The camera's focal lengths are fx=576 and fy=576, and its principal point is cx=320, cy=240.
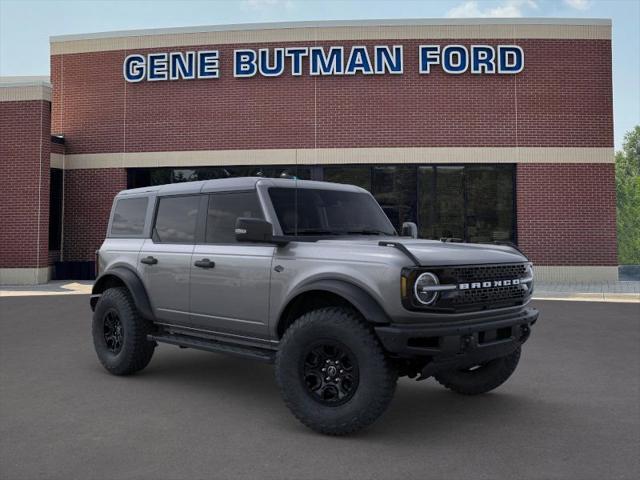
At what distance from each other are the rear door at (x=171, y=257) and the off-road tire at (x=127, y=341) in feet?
1.00

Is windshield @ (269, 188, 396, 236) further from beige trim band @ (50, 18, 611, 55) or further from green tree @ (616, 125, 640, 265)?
green tree @ (616, 125, 640, 265)

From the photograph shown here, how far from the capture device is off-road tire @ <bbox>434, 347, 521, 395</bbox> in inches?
220

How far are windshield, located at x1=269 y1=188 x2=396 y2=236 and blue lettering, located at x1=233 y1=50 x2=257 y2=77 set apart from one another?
13676 millimetres

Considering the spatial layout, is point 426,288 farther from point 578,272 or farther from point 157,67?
point 157,67

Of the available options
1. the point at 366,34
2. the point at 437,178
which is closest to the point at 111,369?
the point at 437,178

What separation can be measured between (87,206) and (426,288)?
17.9 meters

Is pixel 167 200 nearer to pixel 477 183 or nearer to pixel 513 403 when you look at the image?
pixel 513 403

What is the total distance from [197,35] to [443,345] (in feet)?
57.4

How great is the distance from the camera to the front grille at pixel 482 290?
446cm

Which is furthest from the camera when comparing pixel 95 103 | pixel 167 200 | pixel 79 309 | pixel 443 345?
pixel 95 103

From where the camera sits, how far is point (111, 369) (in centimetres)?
657

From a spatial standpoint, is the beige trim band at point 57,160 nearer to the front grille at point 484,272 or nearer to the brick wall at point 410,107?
the brick wall at point 410,107

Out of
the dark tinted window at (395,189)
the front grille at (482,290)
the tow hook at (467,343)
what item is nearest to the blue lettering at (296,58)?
the dark tinted window at (395,189)

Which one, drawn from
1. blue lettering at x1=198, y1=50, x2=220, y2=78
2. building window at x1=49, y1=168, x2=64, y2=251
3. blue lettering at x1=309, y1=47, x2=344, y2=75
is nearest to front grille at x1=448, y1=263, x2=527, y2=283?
blue lettering at x1=309, y1=47, x2=344, y2=75
